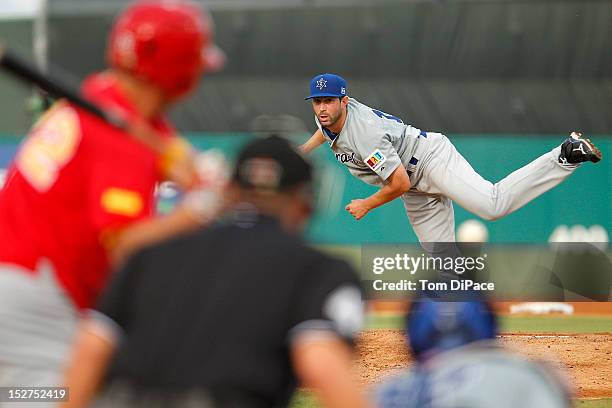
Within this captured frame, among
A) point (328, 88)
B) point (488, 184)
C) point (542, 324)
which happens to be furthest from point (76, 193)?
point (542, 324)

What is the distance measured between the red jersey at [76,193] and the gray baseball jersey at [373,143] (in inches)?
232

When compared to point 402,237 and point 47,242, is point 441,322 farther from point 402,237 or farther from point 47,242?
point 402,237

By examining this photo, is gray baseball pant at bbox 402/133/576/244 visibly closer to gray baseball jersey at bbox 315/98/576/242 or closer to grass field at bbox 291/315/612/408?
gray baseball jersey at bbox 315/98/576/242

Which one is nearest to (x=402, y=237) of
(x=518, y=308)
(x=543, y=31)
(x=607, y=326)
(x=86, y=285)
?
(x=518, y=308)

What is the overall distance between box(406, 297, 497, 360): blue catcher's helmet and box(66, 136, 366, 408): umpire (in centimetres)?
35

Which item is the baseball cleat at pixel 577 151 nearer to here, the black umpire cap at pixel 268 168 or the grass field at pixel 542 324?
the grass field at pixel 542 324

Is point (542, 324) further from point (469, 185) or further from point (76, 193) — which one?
point (76, 193)

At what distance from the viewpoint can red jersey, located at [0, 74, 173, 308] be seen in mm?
2891

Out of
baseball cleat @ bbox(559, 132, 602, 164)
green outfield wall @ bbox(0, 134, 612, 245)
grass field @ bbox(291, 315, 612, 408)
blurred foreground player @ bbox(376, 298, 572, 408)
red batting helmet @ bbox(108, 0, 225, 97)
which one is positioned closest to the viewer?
blurred foreground player @ bbox(376, 298, 572, 408)

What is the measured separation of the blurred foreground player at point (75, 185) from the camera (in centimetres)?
296

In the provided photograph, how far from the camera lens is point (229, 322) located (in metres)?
2.50

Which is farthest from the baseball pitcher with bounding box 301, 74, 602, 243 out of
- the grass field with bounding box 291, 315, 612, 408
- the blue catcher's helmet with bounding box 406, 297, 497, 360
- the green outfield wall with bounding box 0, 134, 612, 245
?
the blue catcher's helmet with bounding box 406, 297, 497, 360

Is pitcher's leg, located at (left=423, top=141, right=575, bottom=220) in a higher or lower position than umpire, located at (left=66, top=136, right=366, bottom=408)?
higher

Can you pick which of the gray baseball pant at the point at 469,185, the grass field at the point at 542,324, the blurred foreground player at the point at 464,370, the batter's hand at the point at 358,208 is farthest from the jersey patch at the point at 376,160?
the blurred foreground player at the point at 464,370
